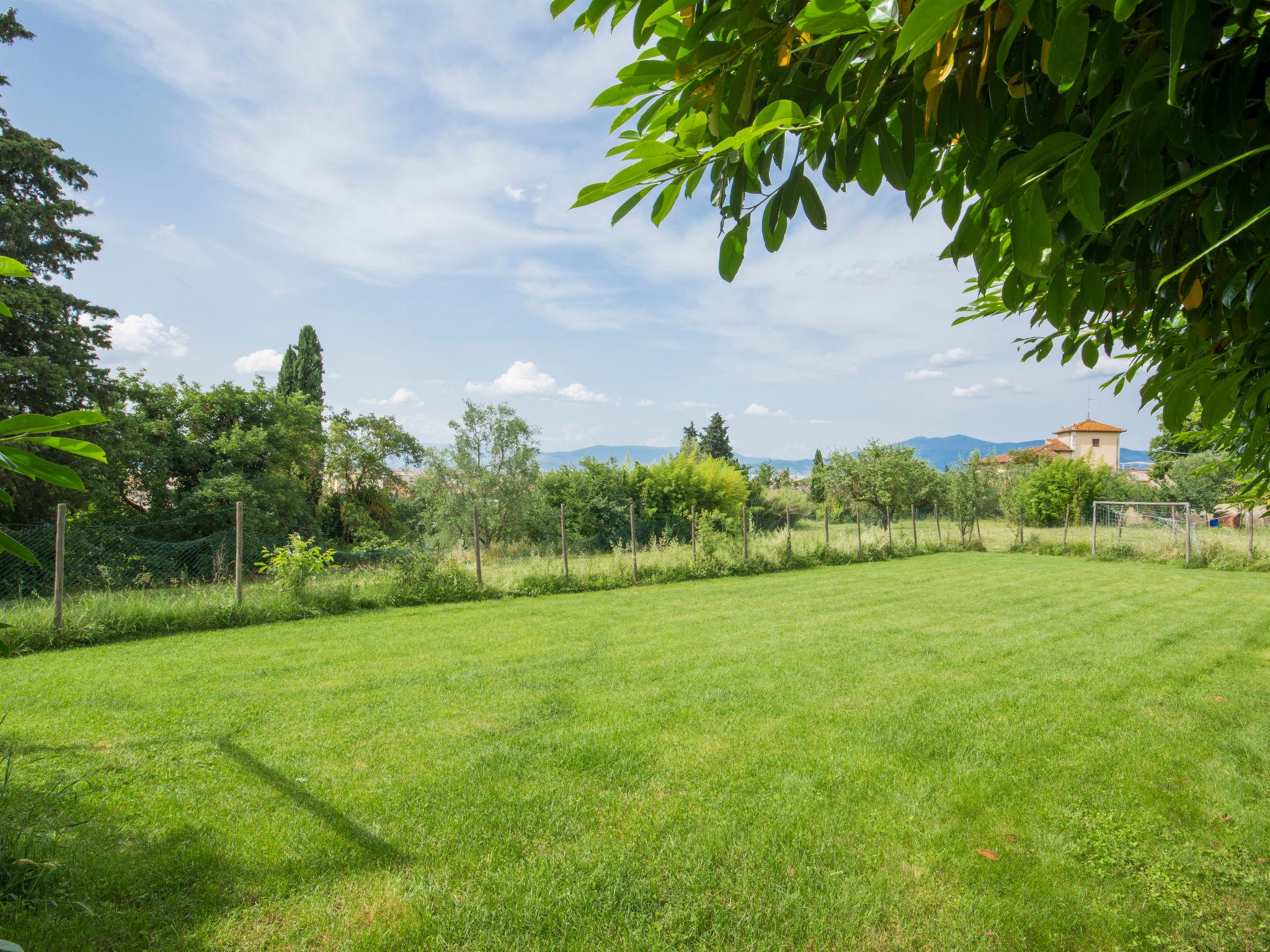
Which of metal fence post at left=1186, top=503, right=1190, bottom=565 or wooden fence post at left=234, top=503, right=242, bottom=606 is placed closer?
wooden fence post at left=234, top=503, right=242, bottom=606

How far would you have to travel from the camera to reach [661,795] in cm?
305

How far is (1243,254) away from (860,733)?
3.41 metres

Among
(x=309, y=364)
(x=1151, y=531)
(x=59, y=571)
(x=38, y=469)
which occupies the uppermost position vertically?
(x=309, y=364)

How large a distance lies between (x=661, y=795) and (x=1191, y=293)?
287 centimetres

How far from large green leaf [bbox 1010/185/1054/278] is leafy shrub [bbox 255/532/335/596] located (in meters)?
9.52

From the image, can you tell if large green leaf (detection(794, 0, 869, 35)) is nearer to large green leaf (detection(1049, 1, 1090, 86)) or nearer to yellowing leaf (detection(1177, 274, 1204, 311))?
large green leaf (detection(1049, 1, 1090, 86))

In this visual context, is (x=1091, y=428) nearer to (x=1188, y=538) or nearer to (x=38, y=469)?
(x=1188, y=538)

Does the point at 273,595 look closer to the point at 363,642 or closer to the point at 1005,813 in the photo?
the point at 363,642

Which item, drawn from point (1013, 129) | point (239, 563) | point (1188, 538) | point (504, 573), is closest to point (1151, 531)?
point (1188, 538)

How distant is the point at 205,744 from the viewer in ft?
12.5

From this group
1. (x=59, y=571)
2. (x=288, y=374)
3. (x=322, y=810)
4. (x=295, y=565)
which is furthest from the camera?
(x=288, y=374)

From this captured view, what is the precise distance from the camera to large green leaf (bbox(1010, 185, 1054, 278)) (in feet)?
2.38

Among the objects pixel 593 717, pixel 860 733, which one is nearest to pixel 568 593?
pixel 593 717

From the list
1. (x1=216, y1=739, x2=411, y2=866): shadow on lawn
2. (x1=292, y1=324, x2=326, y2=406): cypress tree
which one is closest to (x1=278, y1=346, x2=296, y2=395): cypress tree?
(x1=292, y1=324, x2=326, y2=406): cypress tree
